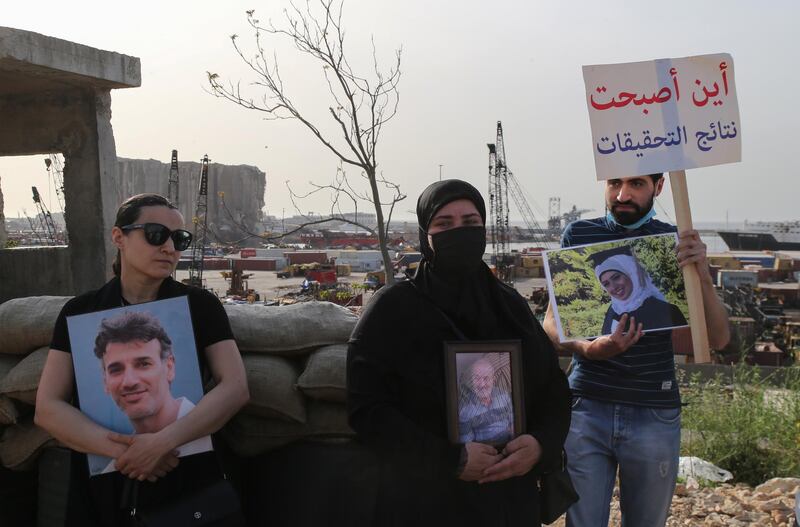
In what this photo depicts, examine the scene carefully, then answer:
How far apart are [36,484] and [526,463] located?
225 centimetres

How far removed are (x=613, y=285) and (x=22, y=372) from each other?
89.4 inches

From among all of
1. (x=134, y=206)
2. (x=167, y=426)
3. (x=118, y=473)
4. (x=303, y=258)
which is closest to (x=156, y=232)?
(x=134, y=206)

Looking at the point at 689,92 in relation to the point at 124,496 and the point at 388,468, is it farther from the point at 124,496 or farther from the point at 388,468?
the point at 124,496

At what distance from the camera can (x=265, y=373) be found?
2760mm

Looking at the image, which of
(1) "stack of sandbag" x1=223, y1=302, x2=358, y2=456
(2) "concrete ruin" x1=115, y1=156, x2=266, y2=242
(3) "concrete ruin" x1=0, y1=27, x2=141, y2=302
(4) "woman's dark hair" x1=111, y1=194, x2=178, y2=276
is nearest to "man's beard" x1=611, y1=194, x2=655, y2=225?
(1) "stack of sandbag" x1=223, y1=302, x2=358, y2=456

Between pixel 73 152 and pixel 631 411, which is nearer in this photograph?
pixel 631 411

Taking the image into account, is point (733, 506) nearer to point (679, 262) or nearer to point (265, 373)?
point (679, 262)

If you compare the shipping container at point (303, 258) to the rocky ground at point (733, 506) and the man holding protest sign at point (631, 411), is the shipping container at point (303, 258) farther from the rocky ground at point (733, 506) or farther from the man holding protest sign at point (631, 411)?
the man holding protest sign at point (631, 411)

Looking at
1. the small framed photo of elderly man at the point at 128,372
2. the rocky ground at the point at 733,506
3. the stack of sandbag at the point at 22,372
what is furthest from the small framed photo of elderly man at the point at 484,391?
the rocky ground at the point at 733,506

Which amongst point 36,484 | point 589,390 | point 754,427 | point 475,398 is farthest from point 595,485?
point 754,427

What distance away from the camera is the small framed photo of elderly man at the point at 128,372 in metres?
2.18

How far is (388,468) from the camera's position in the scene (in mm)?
2119

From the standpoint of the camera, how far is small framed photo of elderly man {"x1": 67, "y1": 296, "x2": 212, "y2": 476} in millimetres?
2180

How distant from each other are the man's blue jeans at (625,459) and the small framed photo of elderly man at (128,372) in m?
1.24
